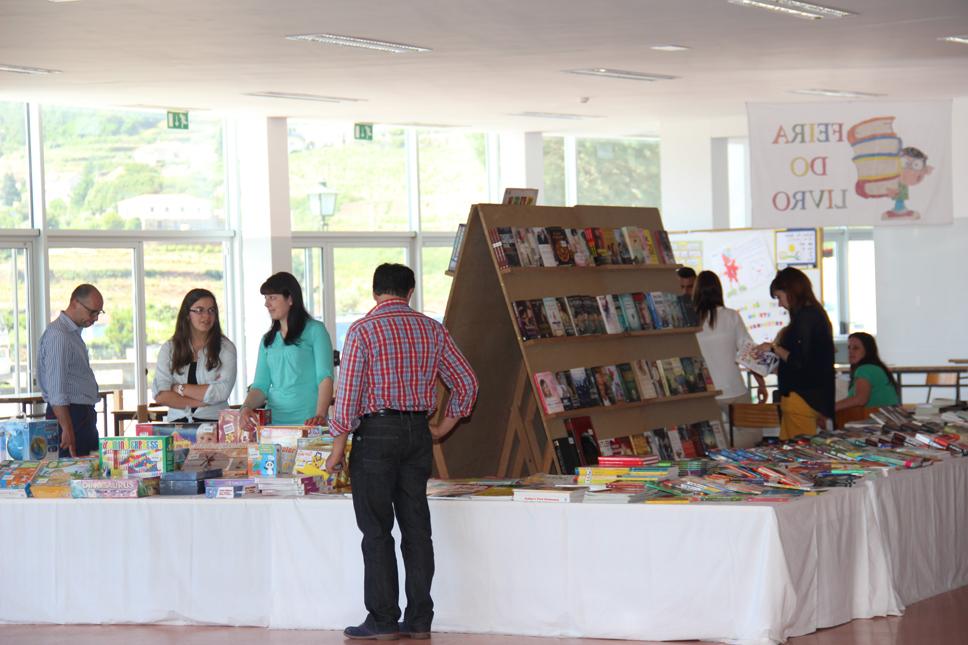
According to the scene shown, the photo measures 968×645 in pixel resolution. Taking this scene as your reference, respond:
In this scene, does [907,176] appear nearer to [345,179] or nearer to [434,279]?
→ [345,179]

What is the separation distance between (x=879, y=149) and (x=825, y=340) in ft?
8.96

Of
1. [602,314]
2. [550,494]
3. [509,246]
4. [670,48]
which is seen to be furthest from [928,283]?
[550,494]

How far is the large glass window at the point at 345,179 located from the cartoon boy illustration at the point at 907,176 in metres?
7.02

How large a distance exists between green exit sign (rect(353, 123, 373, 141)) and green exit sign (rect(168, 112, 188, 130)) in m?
2.26

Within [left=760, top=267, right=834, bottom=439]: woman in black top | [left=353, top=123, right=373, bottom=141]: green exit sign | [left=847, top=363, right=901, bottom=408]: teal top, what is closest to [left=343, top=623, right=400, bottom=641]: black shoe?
[left=760, top=267, right=834, bottom=439]: woman in black top

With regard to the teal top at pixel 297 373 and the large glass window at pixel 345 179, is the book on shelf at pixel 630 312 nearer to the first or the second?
the teal top at pixel 297 373

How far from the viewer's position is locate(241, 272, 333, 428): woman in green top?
679cm

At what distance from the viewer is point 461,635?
18.8 ft

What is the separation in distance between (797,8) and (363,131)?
763 centimetres

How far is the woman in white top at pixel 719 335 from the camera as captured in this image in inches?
375

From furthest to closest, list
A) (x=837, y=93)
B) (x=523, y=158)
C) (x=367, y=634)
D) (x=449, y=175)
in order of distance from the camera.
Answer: (x=449, y=175) → (x=523, y=158) → (x=837, y=93) → (x=367, y=634)

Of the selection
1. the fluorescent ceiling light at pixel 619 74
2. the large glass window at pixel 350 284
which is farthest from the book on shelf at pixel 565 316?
the large glass window at pixel 350 284

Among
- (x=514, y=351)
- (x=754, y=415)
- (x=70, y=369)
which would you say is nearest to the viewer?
(x=514, y=351)

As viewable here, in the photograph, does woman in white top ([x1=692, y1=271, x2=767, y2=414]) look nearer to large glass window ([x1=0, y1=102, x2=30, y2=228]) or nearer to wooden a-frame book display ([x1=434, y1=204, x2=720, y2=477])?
wooden a-frame book display ([x1=434, y1=204, x2=720, y2=477])
